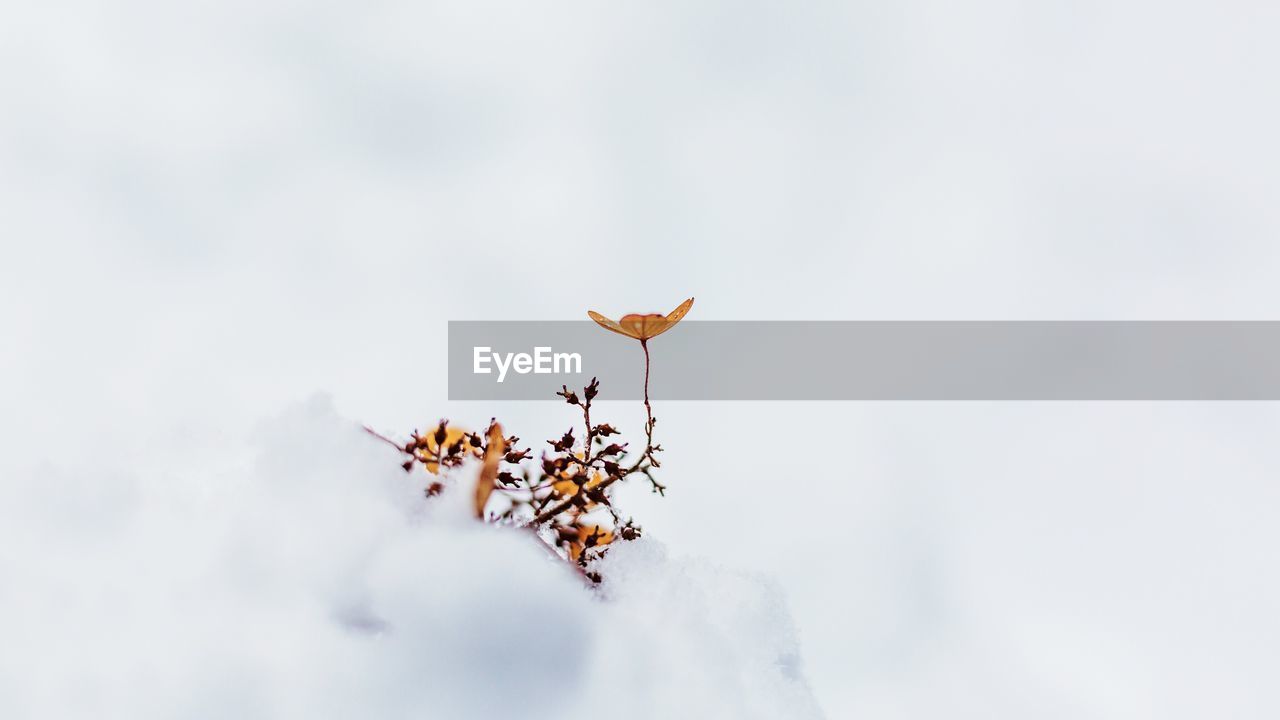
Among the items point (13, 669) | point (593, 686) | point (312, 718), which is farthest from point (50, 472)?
point (593, 686)

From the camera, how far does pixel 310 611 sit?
5.26ft

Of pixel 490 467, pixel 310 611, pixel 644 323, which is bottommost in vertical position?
pixel 310 611

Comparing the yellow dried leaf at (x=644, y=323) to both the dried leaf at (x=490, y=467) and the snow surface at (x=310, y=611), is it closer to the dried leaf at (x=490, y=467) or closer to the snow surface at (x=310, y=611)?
the dried leaf at (x=490, y=467)

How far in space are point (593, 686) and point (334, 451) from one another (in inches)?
27.0

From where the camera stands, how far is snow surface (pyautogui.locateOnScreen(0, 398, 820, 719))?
1546mm

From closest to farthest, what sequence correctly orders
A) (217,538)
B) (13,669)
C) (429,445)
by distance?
(13,669)
(217,538)
(429,445)

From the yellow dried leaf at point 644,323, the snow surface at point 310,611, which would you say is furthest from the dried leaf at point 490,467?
the yellow dried leaf at point 644,323

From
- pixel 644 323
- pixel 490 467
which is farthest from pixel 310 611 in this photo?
pixel 644 323

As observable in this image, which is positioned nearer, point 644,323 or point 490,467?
point 490,467

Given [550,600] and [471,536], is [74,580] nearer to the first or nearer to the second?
[471,536]

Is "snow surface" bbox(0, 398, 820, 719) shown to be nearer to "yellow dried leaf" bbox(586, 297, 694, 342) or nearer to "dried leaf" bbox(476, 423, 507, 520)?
"dried leaf" bbox(476, 423, 507, 520)

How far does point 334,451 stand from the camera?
1.67 metres

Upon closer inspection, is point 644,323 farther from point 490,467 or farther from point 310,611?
point 310,611

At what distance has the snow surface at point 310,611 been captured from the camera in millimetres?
1546
